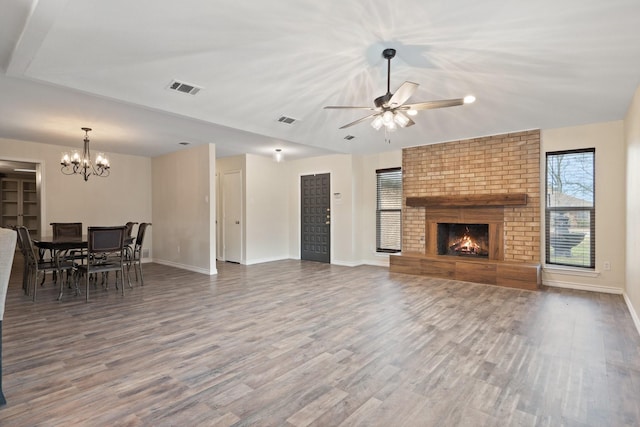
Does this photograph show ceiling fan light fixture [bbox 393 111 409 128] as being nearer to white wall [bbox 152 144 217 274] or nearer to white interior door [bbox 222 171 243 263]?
white wall [bbox 152 144 217 274]

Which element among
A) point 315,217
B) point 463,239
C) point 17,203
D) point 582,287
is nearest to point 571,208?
point 582,287

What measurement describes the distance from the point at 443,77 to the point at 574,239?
355cm

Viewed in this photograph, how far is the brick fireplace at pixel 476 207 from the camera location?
5355mm

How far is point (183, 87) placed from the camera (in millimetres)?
3715

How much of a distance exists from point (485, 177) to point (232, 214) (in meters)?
5.45

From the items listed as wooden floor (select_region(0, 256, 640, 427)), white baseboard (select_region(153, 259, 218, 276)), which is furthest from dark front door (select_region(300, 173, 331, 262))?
wooden floor (select_region(0, 256, 640, 427))

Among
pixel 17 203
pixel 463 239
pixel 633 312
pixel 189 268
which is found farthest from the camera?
pixel 17 203

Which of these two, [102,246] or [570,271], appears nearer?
[102,246]

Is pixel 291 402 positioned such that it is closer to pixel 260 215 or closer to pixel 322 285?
pixel 322 285

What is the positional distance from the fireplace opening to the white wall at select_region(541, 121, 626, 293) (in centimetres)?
138

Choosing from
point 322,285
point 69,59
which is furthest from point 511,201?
point 69,59

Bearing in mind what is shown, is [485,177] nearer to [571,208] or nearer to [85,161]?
[571,208]

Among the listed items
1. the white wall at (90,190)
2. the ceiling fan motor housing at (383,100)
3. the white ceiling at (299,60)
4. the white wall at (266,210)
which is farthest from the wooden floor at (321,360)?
the white wall at (266,210)

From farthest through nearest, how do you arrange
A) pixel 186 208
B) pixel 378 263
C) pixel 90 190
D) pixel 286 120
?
pixel 378 263
pixel 90 190
pixel 186 208
pixel 286 120
